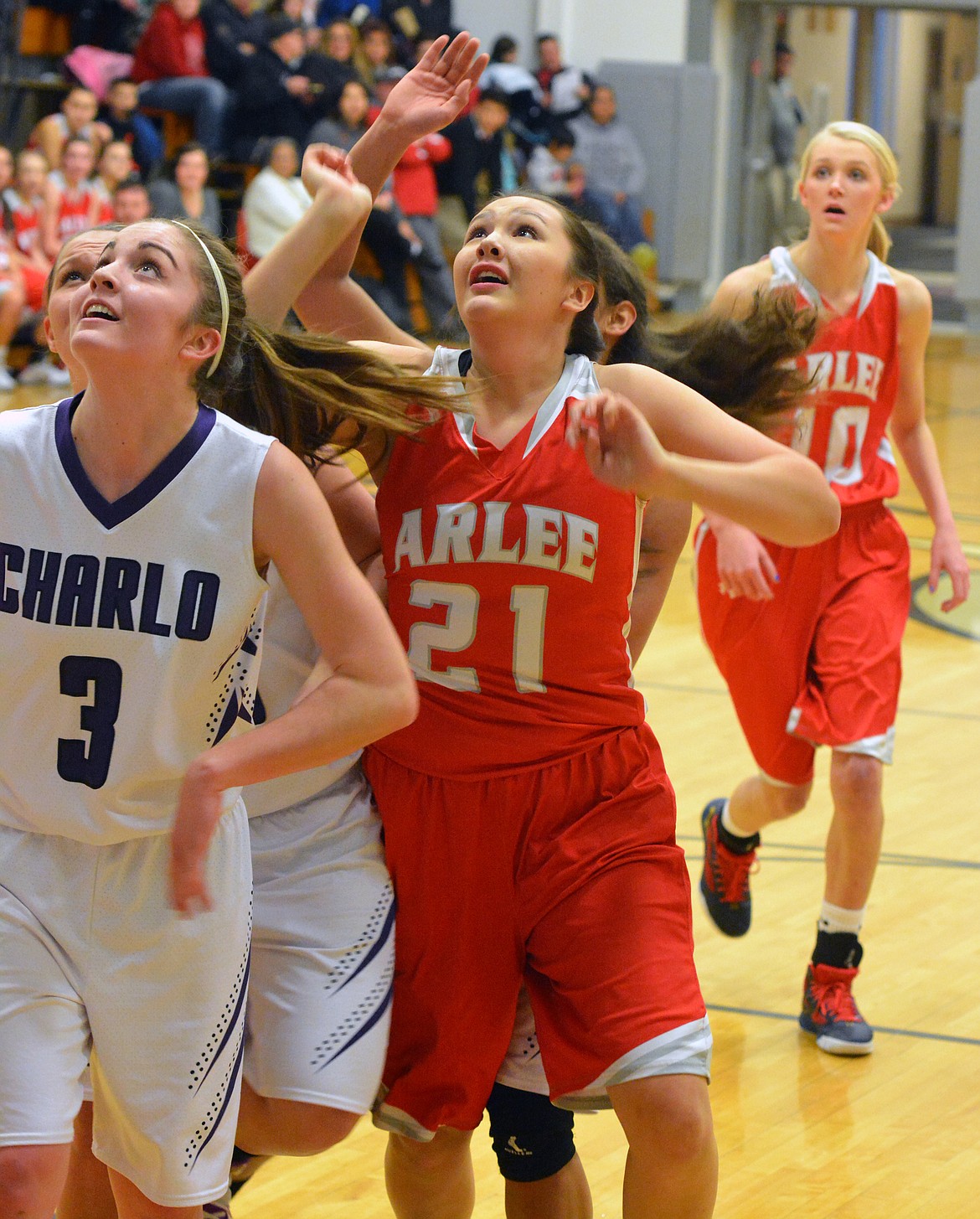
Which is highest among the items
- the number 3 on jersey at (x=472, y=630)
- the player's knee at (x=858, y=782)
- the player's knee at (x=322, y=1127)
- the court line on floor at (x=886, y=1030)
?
the number 3 on jersey at (x=472, y=630)

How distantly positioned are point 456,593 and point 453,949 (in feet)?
1.83

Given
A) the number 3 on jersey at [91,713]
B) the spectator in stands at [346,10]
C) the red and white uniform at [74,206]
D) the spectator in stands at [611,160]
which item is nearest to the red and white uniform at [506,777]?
the number 3 on jersey at [91,713]

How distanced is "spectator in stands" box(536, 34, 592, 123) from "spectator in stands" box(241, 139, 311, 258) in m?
4.92

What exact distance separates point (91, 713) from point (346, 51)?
13278mm

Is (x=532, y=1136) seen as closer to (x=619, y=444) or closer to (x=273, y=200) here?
(x=619, y=444)

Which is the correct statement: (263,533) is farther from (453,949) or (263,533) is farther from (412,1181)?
(412,1181)

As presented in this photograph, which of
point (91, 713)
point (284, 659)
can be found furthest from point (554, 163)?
point (91, 713)

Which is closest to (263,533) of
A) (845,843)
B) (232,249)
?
(232,249)

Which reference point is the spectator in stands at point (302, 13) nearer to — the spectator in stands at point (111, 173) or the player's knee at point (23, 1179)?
the spectator in stands at point (111, 173)

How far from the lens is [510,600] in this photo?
2.73 metres

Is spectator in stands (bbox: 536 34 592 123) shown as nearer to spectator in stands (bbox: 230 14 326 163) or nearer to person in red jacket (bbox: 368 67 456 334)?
person in red jacket (bbox: 368 67 456 334)

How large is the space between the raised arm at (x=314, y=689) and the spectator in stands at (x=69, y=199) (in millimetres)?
9769

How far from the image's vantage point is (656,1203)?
2.54 m

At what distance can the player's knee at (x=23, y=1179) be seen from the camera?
2221 mm
